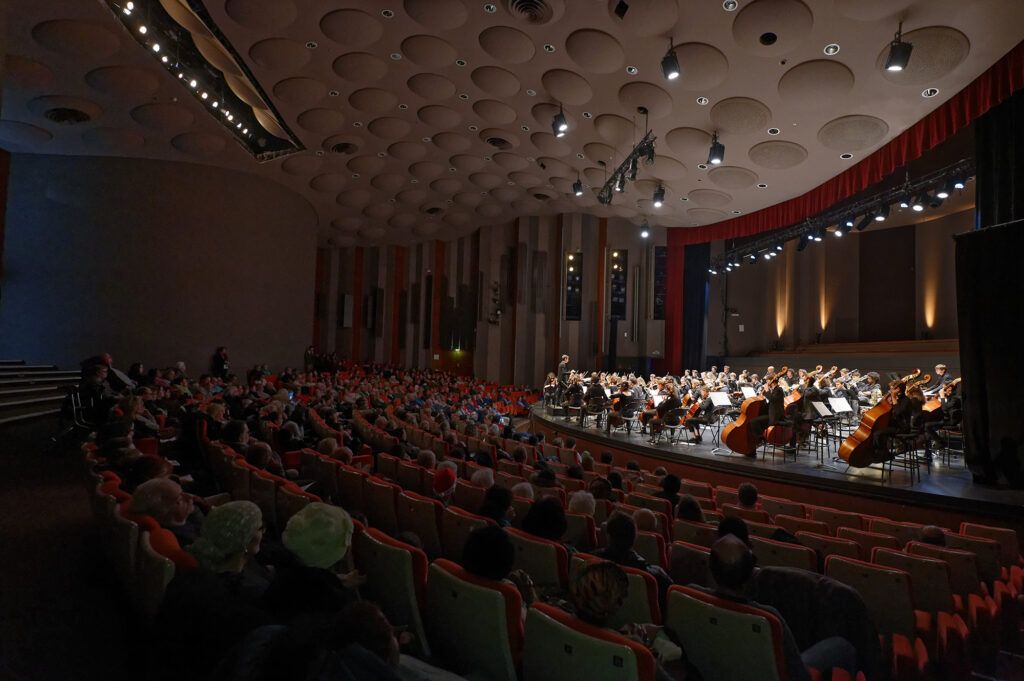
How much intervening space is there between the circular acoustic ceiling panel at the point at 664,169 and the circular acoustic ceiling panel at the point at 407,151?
615 cm

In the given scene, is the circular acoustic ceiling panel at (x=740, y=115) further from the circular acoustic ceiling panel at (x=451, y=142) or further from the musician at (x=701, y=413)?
the circular acoustic ceiling panel at (x=451, y=142)

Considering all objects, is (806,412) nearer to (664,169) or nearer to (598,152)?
(664,169)

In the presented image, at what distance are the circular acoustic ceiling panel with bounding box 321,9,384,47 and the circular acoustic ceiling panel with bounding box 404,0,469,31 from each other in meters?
0.85

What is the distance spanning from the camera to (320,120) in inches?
535

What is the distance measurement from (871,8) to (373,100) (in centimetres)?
948

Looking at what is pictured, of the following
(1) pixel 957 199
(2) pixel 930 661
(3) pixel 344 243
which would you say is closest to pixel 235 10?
(2) pixel 930 661

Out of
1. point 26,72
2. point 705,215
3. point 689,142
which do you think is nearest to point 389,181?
point 26,72

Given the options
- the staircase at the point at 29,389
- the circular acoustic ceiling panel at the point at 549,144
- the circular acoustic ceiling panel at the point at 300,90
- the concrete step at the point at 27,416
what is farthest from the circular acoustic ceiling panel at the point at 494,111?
the concrete step at the point at 27,416

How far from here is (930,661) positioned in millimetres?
2830

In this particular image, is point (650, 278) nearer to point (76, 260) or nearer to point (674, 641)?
point (76, 260)

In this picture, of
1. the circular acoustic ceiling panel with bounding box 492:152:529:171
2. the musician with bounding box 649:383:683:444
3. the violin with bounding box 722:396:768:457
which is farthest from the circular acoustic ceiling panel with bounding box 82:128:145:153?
the violin with bounding box 722:396:768:457

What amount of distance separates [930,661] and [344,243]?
26618 mm

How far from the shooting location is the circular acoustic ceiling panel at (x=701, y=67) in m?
9.57

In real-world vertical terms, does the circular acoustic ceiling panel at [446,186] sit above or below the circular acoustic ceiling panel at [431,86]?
above
